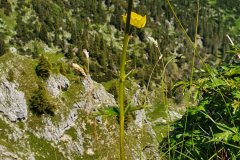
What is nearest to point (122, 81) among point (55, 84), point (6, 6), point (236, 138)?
point (236, 138)

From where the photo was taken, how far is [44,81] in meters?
87.3

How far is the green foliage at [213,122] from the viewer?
13.6ft

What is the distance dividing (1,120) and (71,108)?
13.9m

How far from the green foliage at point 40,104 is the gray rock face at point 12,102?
1617 mm

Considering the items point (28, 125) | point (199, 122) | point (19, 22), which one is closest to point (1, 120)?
point (28, 125)

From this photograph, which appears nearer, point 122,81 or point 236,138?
point 122,81

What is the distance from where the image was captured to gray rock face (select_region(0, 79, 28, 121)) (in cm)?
8125

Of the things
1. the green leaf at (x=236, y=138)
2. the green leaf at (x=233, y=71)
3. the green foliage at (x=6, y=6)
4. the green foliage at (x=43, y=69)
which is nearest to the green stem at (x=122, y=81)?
the green leaf at (x=236, y=138)

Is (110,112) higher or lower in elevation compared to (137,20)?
lower

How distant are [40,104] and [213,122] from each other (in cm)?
8094

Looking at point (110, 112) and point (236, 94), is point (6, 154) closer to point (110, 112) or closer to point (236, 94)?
point (236, 94)

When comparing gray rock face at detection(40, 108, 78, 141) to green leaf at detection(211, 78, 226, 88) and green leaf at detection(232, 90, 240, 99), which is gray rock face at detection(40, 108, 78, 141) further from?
green leaf at detection(232, 90, 240, 99)

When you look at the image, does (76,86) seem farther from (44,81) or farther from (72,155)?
(72,155)

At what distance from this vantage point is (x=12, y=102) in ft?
276
